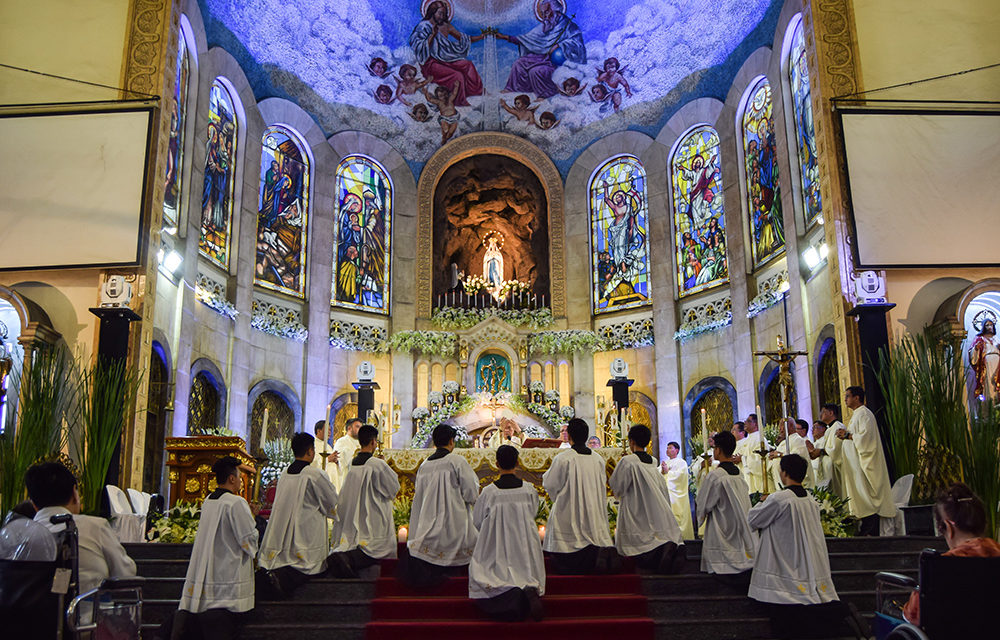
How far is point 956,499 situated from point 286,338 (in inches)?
589

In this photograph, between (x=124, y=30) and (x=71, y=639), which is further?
(x=124, y=30)

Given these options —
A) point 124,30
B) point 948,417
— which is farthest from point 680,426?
point 124,30

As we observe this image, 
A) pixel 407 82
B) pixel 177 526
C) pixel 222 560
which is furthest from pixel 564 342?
pixel 222 560

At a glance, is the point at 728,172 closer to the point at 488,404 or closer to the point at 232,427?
the point at 488,404

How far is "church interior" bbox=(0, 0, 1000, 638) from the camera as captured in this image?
38.2 feet

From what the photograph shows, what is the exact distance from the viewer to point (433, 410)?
18.3 m

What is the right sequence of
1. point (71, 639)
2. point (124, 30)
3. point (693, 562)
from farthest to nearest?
1. point (124, 30)
2. point (693, 562)
3. point (71, 639)

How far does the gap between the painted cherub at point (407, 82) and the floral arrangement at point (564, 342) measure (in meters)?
6.62

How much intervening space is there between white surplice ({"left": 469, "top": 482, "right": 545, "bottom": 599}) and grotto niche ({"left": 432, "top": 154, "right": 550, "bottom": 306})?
1344 cm

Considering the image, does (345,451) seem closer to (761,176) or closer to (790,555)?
(790,555)

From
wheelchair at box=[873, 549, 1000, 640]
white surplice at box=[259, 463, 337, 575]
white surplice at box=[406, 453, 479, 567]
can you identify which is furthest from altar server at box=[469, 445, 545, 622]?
wheelchair at box=[873, 549, 1000, 640]

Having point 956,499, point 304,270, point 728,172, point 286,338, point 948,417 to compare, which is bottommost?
point 956,499

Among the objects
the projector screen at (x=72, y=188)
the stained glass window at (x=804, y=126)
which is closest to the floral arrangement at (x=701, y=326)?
the stained glass window at (x=804, y=126)

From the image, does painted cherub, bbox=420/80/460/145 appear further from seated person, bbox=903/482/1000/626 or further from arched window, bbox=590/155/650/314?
seated person, bbox=903/482/1000/626
